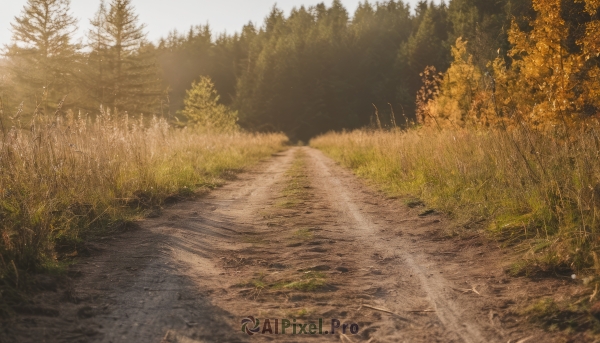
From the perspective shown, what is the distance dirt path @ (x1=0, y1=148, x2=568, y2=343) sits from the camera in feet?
11.9

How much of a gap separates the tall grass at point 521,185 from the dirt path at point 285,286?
0.44 meters

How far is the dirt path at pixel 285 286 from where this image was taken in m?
3.63

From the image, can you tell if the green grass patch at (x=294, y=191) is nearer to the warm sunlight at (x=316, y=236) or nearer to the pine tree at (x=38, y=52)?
the warm sunlight at (x=316, y=236)

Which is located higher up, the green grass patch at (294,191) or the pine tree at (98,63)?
the pine tree at (98,63)

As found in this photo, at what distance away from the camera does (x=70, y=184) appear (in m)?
7.44

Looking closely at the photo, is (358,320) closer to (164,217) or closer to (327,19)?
(164,217)

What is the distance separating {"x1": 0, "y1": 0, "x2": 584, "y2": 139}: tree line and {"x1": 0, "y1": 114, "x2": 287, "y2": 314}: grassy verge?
73 centimetres

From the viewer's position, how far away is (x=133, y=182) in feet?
30.2

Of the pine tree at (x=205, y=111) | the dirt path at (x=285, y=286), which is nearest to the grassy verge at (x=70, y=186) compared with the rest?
the dirt path at (x=285, y=286)

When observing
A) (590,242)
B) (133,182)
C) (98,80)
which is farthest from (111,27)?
(590,242)

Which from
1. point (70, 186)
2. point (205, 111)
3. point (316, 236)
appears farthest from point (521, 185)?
point (205, 111)

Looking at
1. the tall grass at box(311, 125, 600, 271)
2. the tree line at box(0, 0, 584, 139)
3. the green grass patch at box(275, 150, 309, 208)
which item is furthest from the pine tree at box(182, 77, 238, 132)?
the tall grass at box(311, 125, 600, 271)

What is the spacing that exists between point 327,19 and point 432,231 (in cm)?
9728

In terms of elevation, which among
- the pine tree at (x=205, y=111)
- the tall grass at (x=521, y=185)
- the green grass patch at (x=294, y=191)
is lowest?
the green grass patch at (x=294, y=191)
